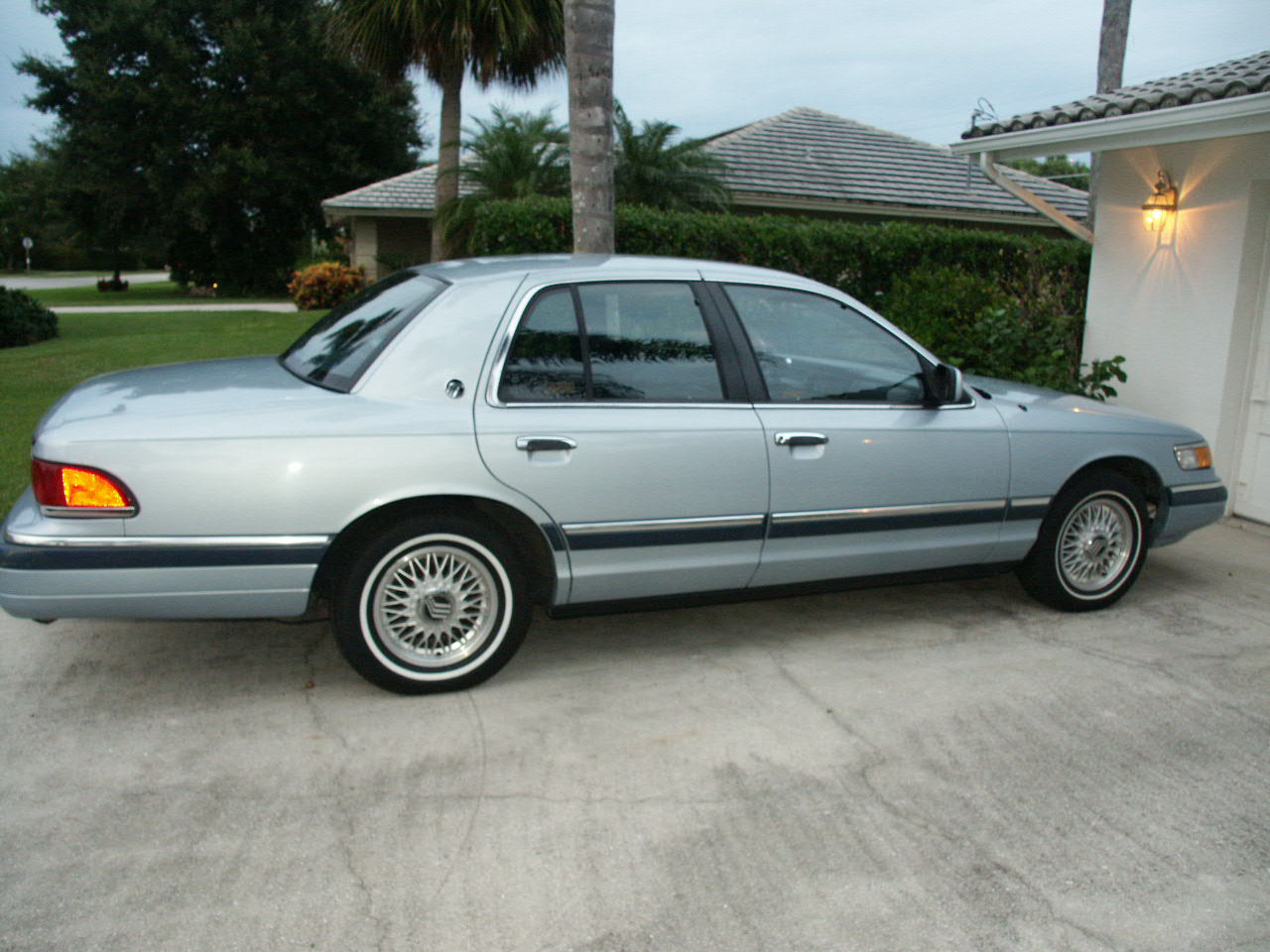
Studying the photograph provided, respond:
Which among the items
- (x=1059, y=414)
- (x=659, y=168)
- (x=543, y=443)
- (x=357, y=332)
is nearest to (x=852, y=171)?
(x=659, y=168)

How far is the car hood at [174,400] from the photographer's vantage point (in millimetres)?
3938

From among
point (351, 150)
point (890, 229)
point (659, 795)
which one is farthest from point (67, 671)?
point (351, 150)

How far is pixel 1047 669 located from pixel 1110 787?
1.09m

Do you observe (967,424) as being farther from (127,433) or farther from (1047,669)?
(127,433)

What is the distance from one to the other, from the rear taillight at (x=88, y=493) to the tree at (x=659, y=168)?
12489 mm

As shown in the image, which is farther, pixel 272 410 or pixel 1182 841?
pixel 272 410

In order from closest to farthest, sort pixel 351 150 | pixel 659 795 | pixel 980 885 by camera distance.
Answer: pixel 980 885 → pixel 659 795 → pixel 351 150

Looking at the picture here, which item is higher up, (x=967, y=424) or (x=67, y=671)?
(x=967, y=424)

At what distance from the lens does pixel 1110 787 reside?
379cm

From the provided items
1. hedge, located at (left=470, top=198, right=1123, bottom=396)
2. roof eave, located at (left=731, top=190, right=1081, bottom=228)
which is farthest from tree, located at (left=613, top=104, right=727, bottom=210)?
hedge, located at (left=470, top=198, right=1123, bottom=396)

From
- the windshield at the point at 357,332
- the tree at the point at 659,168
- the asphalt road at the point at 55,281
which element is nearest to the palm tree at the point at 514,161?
the tree at the point at 659,168

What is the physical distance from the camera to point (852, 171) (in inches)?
781

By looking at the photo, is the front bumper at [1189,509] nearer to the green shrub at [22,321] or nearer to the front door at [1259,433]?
the front door at [1259,433]

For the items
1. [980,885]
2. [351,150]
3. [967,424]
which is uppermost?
[351,150]
